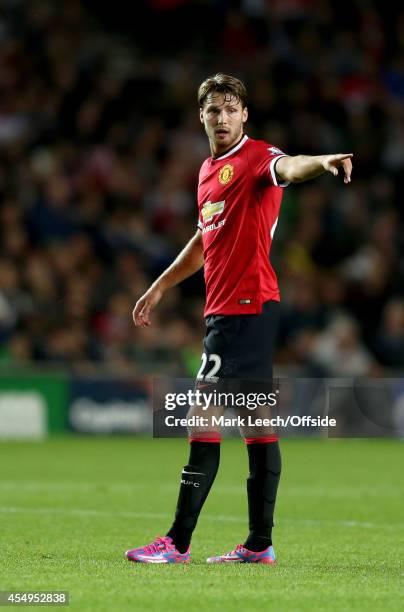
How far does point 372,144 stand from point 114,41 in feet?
14.5

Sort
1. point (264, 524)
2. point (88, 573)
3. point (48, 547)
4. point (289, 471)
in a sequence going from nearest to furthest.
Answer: point (88, 573) → point (264, 524) → point (48, 547) → point (289, 471)

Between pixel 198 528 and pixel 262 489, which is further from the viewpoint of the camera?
pixel 198 528

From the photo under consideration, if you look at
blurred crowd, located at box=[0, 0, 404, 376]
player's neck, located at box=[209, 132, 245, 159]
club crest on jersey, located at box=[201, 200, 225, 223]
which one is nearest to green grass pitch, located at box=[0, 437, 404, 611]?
club crest on jersey, located at box=[201, 200, 225, 223]

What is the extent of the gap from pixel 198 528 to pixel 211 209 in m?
2.43

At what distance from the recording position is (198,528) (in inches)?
324

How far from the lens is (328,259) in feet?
62.6

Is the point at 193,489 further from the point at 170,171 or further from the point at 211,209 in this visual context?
the point at 170,171

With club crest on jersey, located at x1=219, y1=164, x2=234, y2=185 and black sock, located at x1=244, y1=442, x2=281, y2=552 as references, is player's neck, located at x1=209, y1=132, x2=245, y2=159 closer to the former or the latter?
club crest on jersey, located at x1=219, y1=164, x2=234, y2=185

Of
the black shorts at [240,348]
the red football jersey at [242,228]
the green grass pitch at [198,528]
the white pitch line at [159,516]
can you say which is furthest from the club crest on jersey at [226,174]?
the white pitch line at [159,516]

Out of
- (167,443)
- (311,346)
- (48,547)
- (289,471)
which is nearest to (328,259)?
(311,346)

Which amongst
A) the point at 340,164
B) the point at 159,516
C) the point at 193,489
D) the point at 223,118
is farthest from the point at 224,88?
the point at 159,516

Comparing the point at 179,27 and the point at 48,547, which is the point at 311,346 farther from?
the point at 48,547

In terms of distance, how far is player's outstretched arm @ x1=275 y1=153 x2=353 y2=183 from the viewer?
558 cm

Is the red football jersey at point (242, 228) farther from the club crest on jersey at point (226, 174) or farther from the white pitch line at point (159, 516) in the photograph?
the white pitch line at point (159, 516)
